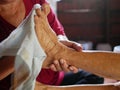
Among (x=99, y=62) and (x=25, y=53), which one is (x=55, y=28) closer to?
(x=99, y=62)

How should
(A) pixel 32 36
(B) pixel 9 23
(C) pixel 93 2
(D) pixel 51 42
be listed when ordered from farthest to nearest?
1. (C) pixel 93 2
2. (B) pixel 9 23
3. (D) pixel 51 42
4. (A) pixel 32 36

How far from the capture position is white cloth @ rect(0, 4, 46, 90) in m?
0.75

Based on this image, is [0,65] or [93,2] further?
[93,2]

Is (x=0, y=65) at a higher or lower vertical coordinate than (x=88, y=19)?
higher

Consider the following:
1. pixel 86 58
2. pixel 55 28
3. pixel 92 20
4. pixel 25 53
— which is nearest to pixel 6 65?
pixel 25 53

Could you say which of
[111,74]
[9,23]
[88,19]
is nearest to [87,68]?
[111,74]

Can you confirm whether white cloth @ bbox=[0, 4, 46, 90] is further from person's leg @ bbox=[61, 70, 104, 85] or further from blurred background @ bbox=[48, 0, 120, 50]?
blurred background @ bbox=[48, 0, 120, 50]

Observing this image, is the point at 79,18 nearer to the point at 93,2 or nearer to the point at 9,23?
the point at 93,2

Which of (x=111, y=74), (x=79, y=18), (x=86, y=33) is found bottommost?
(x=86, y=33)

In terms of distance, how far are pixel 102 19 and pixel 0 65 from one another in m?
3.00

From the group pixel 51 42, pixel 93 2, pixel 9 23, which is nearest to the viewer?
pixel 51 42

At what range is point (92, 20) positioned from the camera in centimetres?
375

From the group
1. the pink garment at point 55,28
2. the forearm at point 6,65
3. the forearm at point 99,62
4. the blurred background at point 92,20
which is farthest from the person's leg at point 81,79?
the blurred background at point 92,20

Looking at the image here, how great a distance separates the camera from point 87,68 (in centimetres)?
100
